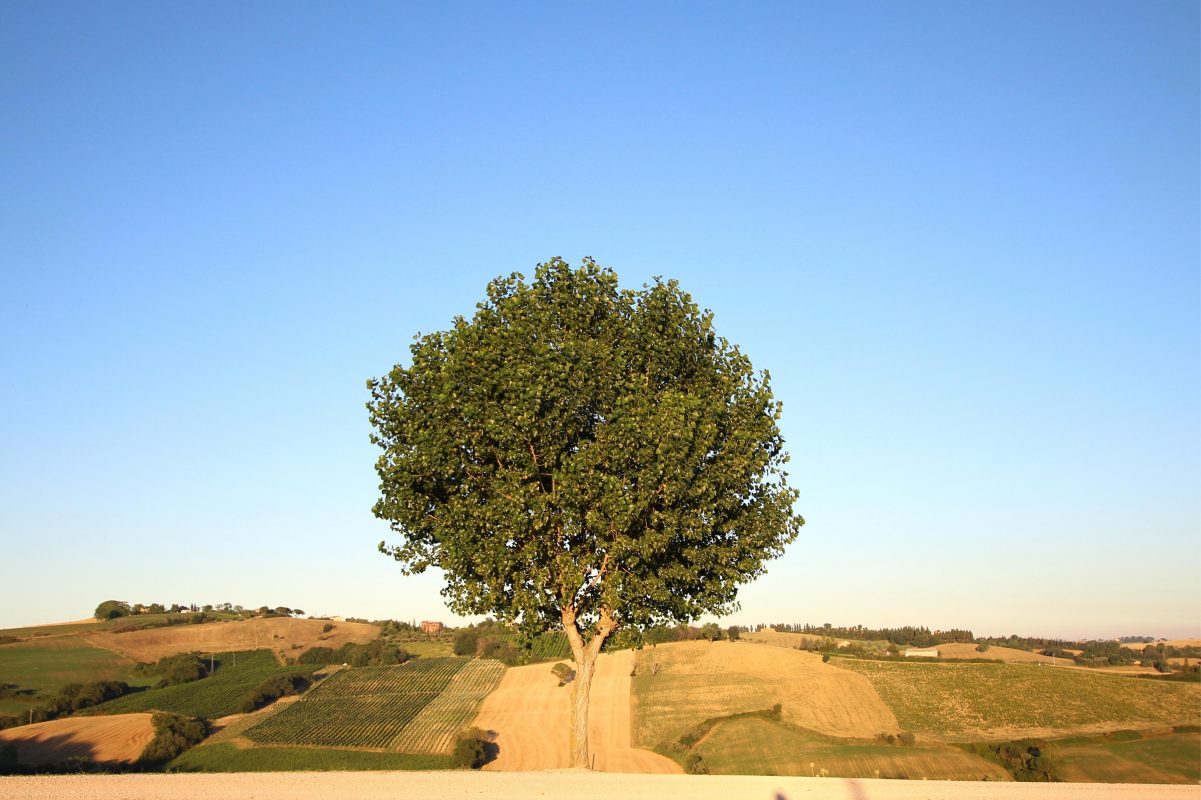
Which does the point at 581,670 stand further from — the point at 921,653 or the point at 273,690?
the point at 921,653

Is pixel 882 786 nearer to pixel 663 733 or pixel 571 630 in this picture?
pixel 571 630

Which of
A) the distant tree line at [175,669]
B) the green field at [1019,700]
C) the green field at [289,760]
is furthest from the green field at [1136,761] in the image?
the distant tree line at [175,669]

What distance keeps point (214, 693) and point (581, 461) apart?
99659 mm

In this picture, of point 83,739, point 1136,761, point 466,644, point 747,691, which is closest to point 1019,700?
point 747,691

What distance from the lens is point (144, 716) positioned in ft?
306

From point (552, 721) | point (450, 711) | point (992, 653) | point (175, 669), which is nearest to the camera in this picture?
point (552, 721)

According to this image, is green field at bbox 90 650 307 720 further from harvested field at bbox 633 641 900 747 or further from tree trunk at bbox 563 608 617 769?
tree trunk at bbox 563 608 617 769

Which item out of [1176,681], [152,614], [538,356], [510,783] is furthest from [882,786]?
[152,614]

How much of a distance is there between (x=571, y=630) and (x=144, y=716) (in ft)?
253

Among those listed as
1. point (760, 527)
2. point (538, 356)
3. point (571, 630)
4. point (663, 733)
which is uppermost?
point (538, 356)

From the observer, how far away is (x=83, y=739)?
8144 cm

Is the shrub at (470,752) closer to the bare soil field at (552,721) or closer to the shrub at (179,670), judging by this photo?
the bare soil field at (552,721)

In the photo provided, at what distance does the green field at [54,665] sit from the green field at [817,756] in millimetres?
77688

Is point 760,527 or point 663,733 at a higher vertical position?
point 760,527
